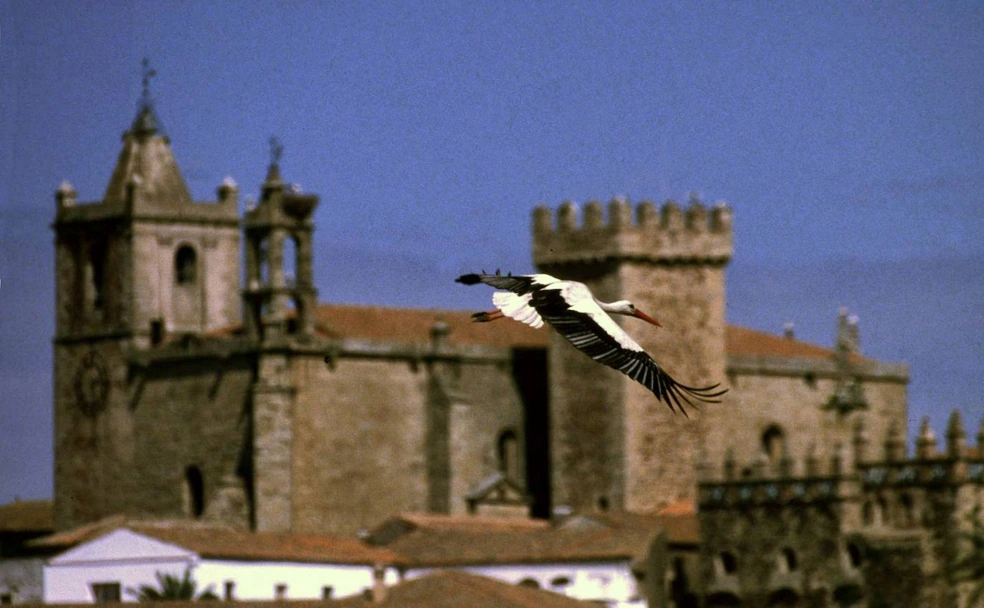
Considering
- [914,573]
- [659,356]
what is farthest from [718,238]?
[914,573]

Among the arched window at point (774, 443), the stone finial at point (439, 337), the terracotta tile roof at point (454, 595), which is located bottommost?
the terracotta tile roof at point (454, 595)

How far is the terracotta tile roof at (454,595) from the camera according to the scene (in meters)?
74.7

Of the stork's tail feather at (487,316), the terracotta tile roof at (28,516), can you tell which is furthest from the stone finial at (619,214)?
the stork's tail feather at (487,316)

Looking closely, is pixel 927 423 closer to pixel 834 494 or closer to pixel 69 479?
pixel 834 494

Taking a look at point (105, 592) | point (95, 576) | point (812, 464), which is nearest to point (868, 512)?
point (812, 464)

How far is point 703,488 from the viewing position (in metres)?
89.7

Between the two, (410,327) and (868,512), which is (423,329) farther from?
(868,512)

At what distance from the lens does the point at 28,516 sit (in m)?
106

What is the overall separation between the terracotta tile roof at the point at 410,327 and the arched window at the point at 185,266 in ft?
15.3

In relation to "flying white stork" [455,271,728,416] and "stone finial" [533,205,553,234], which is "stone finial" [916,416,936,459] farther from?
"flying white stork" [455,271,728,416]

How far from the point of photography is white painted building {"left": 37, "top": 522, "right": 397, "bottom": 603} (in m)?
82.2

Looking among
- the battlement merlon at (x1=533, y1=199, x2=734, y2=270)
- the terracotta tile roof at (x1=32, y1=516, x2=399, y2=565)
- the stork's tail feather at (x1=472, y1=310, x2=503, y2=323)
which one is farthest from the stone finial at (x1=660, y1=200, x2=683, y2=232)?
the stork's tail feather at (x1=472, y1=310, x2=503, y2=323)

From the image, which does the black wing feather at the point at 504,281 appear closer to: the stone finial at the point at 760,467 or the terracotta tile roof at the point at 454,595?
the terracotta tile roof at the point at 454,595

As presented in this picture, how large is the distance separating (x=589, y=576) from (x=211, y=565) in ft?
33.0
